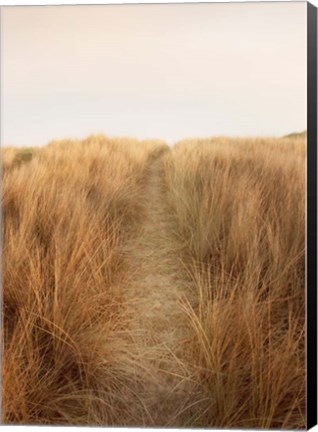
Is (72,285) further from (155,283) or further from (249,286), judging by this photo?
(249,286)

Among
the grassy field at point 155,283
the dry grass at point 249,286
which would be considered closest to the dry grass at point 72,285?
the grassy field at point 155,283

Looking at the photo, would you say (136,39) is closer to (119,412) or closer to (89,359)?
(89,359)

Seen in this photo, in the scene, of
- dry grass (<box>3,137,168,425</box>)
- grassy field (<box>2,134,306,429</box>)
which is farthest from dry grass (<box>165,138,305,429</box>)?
dry grass (<box>3,137,168,425</box>)

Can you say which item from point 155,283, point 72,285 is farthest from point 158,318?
point 72,285

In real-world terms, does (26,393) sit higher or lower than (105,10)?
lower

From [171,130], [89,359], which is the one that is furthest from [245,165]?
[89,359]

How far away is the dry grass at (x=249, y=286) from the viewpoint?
2.86 meters

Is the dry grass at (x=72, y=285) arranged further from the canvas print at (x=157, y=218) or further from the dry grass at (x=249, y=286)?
the dry grass at (x=249, y=286)

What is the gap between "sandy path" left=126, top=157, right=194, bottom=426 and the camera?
2.90 m

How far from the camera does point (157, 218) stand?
3002mm

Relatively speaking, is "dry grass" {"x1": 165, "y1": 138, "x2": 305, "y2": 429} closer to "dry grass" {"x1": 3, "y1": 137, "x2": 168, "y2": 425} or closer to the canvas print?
the canvas print

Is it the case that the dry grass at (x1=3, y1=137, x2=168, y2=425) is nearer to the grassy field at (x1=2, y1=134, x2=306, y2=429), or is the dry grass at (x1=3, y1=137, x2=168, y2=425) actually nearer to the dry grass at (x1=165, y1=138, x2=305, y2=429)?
the grassy field at (x1=2, y1=134, x2=306, y2=429)

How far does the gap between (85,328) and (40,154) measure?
2.74ft

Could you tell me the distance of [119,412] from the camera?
2926 millimetres
